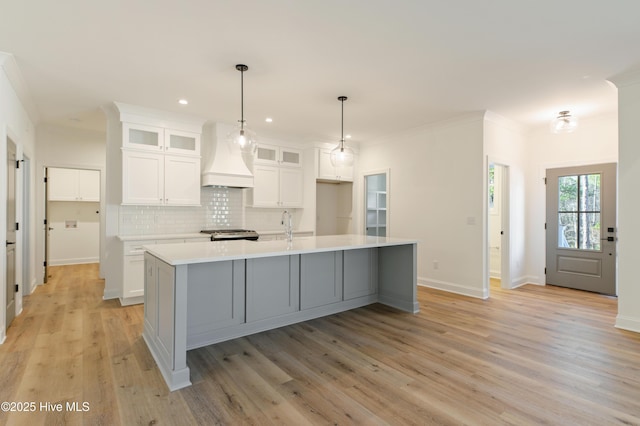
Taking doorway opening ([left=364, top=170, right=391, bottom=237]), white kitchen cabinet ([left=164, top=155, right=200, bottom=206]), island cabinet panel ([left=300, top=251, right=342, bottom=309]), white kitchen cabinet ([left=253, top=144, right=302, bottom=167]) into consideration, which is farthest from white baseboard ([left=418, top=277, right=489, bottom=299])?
white kitchen cabinet ([left=164, top=155, right=200, bottom=206])

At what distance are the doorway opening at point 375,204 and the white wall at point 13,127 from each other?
17.0ft

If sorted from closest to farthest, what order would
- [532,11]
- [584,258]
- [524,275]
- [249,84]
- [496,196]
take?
[532,11] < [249,84] < [584,258] < [524,275] < [496,196]

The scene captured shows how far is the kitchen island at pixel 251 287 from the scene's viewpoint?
2.47 m

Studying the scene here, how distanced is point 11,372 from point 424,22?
406 cm

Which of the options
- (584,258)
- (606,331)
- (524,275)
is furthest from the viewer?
(524,275)

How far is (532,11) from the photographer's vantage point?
242cm

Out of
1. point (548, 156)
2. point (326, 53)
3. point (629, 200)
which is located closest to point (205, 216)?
point (326, 53)

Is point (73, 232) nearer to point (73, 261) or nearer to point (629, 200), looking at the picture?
point (73, 261)

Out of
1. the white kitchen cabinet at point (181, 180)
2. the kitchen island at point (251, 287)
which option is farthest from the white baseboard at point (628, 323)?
the white kitchen cabinet at point (181, 180)

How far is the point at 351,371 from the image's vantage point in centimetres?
263

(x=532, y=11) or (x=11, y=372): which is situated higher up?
(x=532, y=11)

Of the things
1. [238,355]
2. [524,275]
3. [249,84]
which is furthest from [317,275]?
[524,275]

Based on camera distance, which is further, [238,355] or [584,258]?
[584,258]

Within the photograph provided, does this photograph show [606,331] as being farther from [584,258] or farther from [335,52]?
[335,52]
